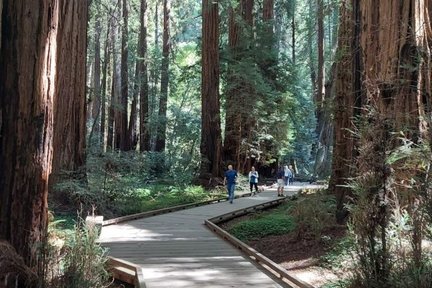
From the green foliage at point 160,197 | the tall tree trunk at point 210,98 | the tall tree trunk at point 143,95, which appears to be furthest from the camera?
the tall tree trunk at point 143,95

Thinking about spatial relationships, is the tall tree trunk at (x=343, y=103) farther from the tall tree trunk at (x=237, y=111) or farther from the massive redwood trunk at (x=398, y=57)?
the tall tree trunk at (x=237, y=111)

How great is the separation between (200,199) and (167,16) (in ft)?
49.7

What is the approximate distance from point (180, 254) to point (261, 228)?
411 centimetres

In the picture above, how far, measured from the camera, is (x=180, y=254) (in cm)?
820

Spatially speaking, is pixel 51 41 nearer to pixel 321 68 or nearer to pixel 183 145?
pixel 183 145

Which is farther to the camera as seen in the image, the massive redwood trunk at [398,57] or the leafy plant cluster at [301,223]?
the leafy plant cluster at [301,223]

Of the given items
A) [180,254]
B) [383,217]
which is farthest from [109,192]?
[383,217]

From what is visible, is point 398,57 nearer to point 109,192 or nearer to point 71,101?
point 71,101

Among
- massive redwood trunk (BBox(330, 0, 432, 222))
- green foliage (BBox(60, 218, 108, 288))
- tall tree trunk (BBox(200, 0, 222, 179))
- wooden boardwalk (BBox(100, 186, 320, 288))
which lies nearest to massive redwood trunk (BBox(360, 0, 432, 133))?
massive redwood trunk (BBox(330, 0, 432, 222))

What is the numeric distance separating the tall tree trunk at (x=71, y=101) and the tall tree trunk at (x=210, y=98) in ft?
28.0

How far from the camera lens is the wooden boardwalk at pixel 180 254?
246 inches

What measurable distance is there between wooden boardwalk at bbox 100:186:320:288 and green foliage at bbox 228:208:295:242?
0.87m

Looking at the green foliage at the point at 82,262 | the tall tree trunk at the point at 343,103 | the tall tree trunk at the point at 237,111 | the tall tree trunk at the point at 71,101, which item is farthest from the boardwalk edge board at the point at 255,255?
the tall tree trunk at the point at 237,111

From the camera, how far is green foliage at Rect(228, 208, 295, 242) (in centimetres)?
1142
